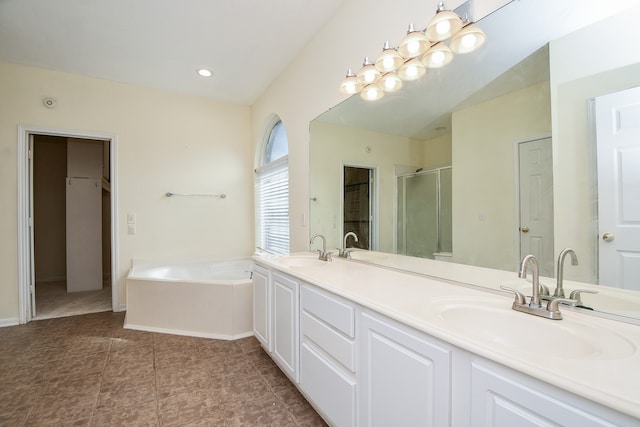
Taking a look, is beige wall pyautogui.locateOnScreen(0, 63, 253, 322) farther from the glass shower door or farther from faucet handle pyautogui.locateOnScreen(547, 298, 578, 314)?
faucet handle pyautogui.locateOnScreen(547, 298, 578, 314)

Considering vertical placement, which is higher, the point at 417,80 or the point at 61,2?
the point at 61,2

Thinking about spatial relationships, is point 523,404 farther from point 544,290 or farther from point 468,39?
point 468,39

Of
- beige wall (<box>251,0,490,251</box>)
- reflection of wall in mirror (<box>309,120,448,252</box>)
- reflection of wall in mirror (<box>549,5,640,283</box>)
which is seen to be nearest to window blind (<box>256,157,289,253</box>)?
beige wall (<box>251,0,490,251</box>)

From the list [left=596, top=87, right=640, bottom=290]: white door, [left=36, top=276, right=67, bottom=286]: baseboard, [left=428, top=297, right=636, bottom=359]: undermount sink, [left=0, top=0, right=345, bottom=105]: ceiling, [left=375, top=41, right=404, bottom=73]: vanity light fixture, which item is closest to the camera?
[left=428, top=297, right=636, bottom=359]: undermount sink

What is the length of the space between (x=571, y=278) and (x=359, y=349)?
81 cm

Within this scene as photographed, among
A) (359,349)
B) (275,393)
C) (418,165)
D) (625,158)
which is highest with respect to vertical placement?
(418,165)

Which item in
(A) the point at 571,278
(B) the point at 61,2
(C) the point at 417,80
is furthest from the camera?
(B) the point at 61,2

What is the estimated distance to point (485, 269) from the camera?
1310mm

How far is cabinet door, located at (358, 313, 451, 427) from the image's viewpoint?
2.83 ft

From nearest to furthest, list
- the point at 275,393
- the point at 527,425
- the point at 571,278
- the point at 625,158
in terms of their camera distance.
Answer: the point at 527,425 < the point at 625,158 < the point at 571,278 < the point at 275,393

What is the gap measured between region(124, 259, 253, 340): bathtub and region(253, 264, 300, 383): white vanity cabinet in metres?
0.41

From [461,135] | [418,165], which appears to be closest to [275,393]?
[418,165]

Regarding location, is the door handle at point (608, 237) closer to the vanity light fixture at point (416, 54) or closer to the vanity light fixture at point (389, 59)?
the vanity light fixture at point (416, 54)

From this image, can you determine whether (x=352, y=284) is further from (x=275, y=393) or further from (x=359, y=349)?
(x=275, y=393)
